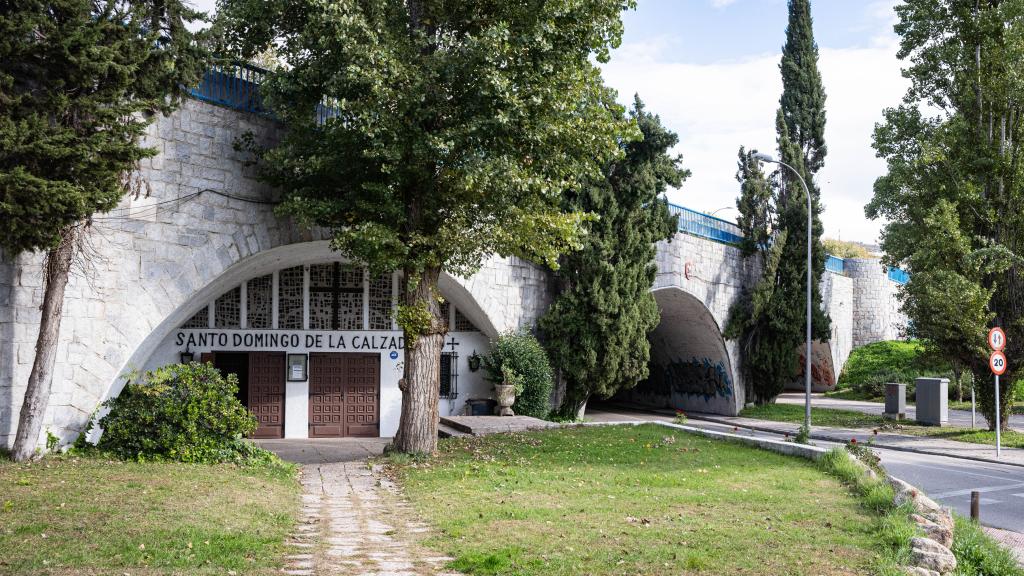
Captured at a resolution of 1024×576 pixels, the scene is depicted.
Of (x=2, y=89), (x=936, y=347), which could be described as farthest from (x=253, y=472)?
(x=936, y=347)

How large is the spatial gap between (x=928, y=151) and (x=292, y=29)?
51.2 ft

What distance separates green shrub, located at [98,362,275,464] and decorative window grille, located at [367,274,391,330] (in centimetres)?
661

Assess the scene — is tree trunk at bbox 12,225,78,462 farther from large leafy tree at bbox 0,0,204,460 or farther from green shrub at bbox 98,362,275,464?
green shrub at bbox 98,362,275,464

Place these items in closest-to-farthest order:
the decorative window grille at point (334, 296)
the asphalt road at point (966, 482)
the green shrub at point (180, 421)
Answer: the asphalt road at point (966, 482)
the green shrub at point (180, 421)
the decorative window grille at point (334, 296)

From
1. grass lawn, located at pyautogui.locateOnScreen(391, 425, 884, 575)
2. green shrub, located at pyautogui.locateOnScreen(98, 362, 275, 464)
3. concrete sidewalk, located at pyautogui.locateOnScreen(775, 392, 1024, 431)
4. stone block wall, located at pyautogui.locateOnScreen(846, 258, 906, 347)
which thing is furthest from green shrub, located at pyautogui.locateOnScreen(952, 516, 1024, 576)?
stone block wall, located at pyautogui.locateOnScreen(846, 258, 906, 347)

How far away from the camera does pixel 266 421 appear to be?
688 inches

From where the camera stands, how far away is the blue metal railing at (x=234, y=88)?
13119 mm

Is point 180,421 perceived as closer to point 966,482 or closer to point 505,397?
point 505,397

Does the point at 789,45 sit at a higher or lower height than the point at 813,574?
higher

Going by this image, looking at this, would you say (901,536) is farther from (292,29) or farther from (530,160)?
(292,29)

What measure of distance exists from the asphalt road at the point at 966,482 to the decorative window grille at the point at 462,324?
30.5ft

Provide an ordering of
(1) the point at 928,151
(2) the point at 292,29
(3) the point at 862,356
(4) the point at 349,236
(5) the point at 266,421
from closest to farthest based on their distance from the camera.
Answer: (4) the point at 349,236 → (2) the point at 292,29 → (5) the point at 266,421 → (1) the point at 928,151 → (3) the point at 862,356

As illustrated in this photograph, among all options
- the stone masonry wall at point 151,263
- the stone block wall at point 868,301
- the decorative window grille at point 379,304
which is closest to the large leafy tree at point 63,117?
the stone masonry wall at point 151,263

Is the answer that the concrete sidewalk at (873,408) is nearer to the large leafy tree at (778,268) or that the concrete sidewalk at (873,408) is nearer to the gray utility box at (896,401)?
the gray utility box at (896,401)
